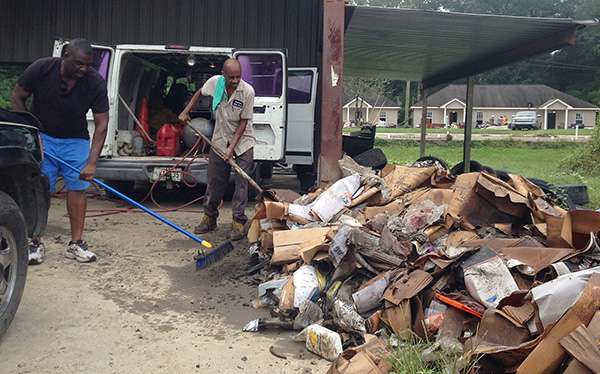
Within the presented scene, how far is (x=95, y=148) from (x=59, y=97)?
20.4 inches

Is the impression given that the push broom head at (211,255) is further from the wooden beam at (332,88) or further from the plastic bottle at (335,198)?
the wooden beam at (332,88)

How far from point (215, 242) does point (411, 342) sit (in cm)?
340

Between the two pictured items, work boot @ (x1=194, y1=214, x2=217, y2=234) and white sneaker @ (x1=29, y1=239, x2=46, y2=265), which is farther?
work boot @ (x1=194, y1=214, x2=217, y2=234)

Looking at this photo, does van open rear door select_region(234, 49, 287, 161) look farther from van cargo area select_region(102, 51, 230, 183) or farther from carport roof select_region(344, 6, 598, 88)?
carport roof select_region(344, 6, 598, 88)

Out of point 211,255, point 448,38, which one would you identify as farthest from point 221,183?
point 448,38

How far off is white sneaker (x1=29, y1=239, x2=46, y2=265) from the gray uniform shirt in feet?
7.19

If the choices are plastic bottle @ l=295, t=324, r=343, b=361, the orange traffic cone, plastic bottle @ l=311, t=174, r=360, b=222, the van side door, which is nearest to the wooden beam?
plastic bottle @ l=311, t=174, r=360, b=222

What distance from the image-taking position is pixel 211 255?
4902mm

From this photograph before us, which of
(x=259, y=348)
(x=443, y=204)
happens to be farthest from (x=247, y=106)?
(x=259, y=348)

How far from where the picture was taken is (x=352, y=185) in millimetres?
6008

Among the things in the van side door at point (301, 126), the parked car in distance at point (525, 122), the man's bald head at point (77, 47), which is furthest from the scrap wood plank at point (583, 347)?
the parked car in distance at point (525, 122)

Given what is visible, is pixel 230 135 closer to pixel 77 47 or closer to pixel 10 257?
pixel 77 47

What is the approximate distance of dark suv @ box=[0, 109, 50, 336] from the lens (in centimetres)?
324

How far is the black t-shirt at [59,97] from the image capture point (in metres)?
4.66
